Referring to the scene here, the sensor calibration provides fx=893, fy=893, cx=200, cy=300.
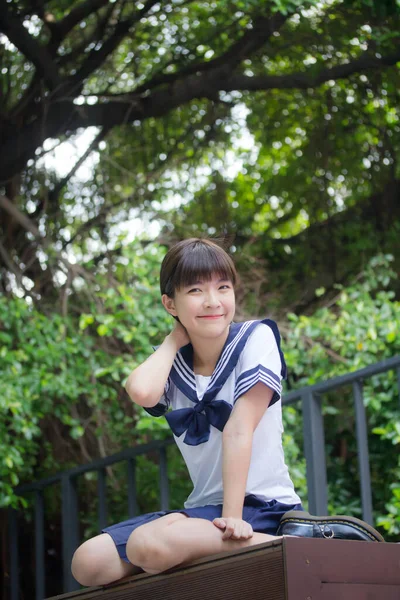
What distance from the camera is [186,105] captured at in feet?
17.4

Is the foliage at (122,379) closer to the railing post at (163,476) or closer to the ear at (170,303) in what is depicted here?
the railing post at (163,476)

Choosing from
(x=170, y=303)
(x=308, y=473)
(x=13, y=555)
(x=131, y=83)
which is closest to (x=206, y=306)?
(x=170, y=303)

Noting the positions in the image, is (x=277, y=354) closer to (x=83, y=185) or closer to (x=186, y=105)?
(x=83, y=185)

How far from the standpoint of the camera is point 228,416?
1.84 metres

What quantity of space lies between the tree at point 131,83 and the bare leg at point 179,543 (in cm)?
258

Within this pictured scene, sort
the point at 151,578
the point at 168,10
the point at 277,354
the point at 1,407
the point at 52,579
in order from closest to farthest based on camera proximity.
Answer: the point at 151,578
the point at 277,354
the point at 1,407
the point at 52,579
the point at 168,10

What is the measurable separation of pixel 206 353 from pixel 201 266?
0.20m

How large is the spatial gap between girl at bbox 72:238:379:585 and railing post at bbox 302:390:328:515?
0.89m

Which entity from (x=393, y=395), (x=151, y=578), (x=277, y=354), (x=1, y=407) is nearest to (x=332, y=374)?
(x=393, y=395)

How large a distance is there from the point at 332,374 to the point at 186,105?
7.45 ft

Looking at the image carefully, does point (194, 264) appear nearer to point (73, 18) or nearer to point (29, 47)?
point (29, 47)

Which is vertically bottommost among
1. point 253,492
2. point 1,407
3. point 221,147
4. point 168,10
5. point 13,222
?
point 253,492

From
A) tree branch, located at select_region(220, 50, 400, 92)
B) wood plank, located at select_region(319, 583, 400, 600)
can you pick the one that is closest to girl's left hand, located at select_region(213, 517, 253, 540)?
wood plank, located at select_region(319, 583, 400, 600)

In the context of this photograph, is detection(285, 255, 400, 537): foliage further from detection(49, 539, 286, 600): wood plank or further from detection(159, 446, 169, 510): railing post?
detection(49, 539, 286, 600): wood plank
